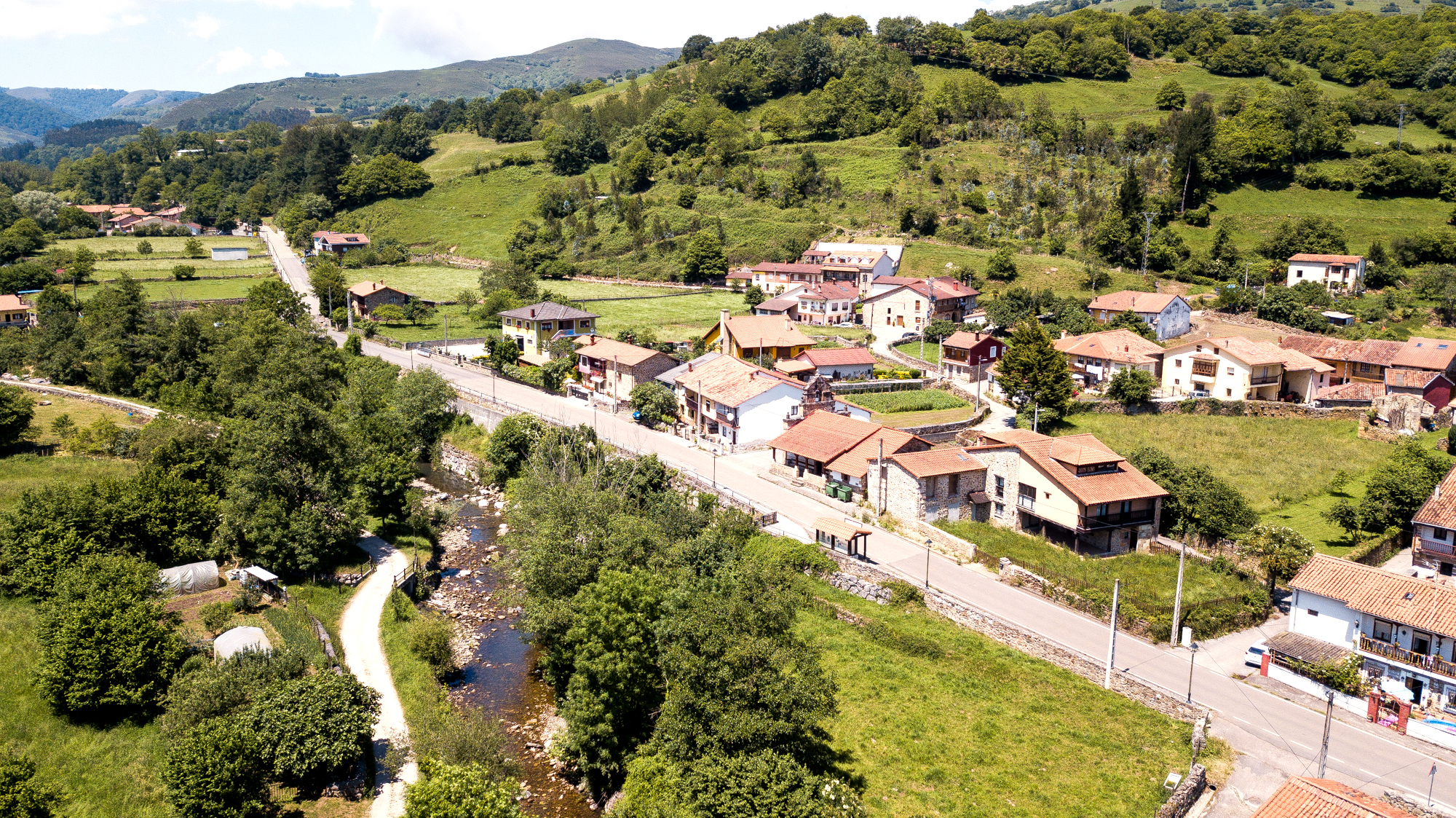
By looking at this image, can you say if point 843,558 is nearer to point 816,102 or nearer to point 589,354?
point 589,354

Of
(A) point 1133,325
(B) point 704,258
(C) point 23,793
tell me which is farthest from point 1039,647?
(B) point 704,258

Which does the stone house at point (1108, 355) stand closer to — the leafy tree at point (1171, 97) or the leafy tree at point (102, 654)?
the leafy tree at point (102, 654)

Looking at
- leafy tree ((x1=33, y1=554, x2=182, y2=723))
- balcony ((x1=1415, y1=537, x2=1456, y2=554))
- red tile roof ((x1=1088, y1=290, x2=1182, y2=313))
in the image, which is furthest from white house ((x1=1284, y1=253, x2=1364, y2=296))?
leafy tree ((x1=33, y1=554, x2=182, y2=723))

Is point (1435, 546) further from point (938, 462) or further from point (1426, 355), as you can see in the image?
point (1426, 355)

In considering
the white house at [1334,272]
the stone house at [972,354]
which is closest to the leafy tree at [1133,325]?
the stone house at [972,354]

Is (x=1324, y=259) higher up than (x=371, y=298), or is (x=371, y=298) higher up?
(x=1324, y=259)

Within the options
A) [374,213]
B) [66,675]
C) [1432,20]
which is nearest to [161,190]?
[374,213]
